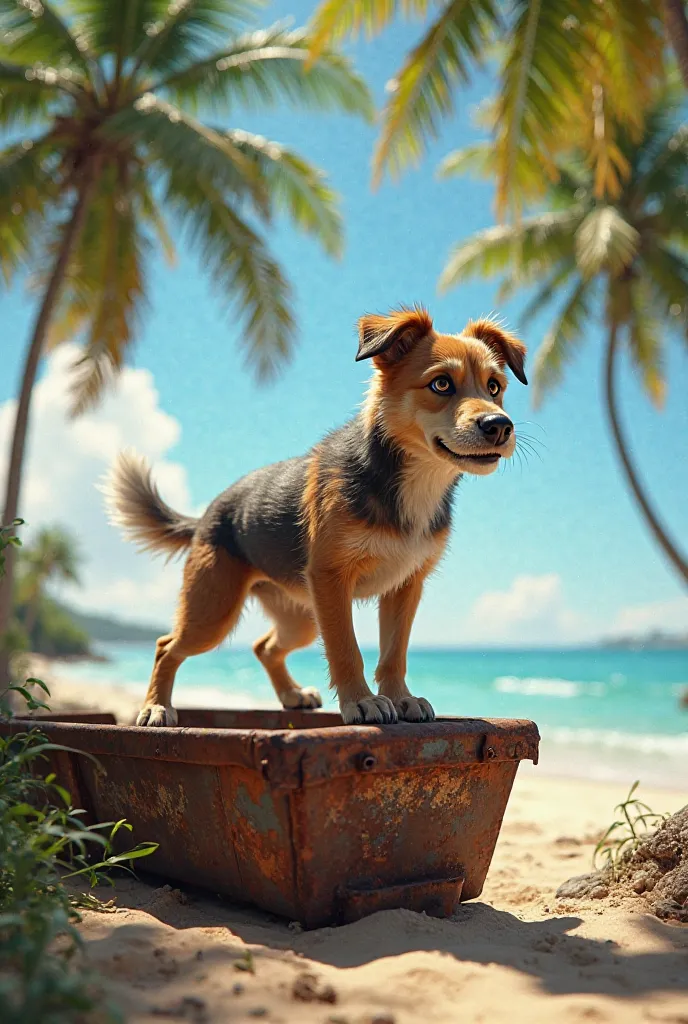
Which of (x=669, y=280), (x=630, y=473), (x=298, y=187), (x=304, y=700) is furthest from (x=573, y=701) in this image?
(x=304, y=700)

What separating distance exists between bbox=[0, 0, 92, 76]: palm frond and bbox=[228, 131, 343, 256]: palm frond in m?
2.24

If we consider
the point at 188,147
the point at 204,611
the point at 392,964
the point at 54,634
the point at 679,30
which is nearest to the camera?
the point at 392,964

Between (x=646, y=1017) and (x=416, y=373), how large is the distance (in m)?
2.22

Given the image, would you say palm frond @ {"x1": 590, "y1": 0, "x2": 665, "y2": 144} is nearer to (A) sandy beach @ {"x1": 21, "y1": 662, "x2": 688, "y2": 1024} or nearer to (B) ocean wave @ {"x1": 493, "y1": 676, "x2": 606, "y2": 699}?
(A) sandy beach @ {"x1": 21, "y1": 662, "x2": 688, "y2": 1024}

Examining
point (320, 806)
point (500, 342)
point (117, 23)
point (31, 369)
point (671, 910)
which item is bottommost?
point (671, 910)

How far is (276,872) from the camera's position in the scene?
283cm

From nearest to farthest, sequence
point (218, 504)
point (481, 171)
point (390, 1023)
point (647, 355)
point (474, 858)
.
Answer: point (390, 1023)
point (474, 858)
point (218, 504)
point (481, 171)
point (647, 355)

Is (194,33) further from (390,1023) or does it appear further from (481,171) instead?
(390,1023)

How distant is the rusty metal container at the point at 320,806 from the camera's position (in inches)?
107

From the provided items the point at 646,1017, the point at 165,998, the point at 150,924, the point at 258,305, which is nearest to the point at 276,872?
the point at 150,924

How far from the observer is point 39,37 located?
11133mm

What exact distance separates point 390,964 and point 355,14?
28.2 ft

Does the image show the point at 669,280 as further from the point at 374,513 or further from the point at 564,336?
the point at 374,513

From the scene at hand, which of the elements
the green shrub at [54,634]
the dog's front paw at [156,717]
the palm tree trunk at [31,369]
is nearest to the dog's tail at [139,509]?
the dog's front paw at [156,717]
